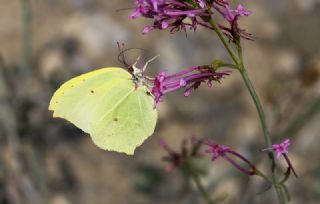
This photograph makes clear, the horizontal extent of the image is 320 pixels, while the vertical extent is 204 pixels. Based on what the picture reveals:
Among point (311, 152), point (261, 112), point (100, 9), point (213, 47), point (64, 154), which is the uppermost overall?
point (100, 9)

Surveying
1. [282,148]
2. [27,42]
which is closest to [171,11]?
[282,148]

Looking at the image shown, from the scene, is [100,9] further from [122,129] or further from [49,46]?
[122,129]

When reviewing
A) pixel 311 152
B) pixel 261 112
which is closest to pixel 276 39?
pixel 311 152

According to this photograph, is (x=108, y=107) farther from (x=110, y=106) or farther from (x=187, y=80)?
(x=187, y=80)

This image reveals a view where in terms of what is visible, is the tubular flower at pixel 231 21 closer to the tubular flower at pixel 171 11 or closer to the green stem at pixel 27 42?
the tubular flower at pixel 171 11

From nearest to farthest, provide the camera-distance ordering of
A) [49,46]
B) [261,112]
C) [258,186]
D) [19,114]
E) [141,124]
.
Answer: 1. [261,112]
2. [141,124]
3. [19,114]
4. [258,186]
5. [49,46]

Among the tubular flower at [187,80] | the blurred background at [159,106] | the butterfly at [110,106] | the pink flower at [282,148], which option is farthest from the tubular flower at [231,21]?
the blurred background at [159,106]

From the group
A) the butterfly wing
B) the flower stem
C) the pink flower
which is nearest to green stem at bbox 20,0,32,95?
the butterfly wing
